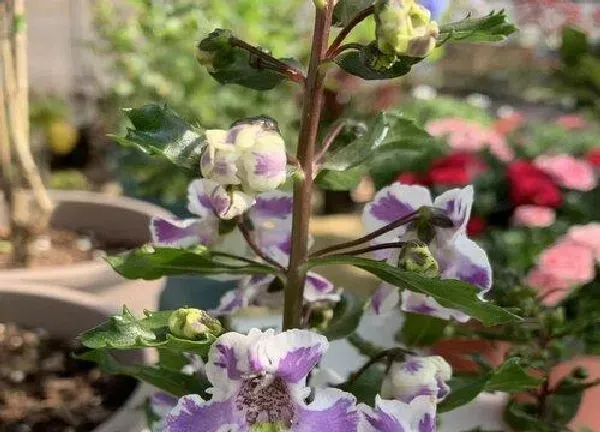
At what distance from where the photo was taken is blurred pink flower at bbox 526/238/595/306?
939 mm

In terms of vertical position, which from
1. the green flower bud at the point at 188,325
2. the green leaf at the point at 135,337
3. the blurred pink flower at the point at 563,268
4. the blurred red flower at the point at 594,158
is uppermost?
the green flower bud at the point at 188,325

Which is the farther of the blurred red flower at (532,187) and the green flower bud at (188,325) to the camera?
the blurred red flower at (532,187)

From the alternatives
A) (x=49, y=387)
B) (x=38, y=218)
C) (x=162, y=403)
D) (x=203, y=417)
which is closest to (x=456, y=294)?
(x=203, y=417)

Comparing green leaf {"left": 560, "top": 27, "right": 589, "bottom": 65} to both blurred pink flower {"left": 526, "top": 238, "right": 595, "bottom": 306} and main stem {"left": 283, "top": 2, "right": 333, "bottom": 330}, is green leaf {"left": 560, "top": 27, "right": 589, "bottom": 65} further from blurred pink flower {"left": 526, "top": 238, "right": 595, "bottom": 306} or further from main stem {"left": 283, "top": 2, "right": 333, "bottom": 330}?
main stem {"left": 283, "top": 2, "right": 333, "bottom": 330}

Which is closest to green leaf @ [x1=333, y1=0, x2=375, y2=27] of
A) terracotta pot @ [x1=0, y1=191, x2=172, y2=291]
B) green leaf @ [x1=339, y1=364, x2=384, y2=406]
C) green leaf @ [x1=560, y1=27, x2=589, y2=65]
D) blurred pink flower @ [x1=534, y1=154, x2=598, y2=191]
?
green leaf @ [x1=339, y1=364, x2=384, y2=406]

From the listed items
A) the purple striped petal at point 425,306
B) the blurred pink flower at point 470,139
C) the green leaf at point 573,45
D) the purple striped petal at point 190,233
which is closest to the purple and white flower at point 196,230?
the purple striped petal at point 190,233

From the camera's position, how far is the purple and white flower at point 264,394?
1.34 ft

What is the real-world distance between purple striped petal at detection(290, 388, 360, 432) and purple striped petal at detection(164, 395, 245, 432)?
0.03 metres

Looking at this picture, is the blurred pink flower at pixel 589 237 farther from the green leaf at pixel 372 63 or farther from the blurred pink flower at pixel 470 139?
the blurred pink flower at pixel 470 139

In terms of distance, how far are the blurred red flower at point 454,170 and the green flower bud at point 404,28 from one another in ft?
3.34

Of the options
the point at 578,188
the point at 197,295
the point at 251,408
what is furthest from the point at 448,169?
the point at 251,408

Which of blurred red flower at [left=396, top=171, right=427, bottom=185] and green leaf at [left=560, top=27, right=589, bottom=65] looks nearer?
green leaf at [left=560, top=27, right=589, bottom=65]

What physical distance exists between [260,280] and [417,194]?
0.37ft

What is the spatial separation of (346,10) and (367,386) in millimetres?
218
